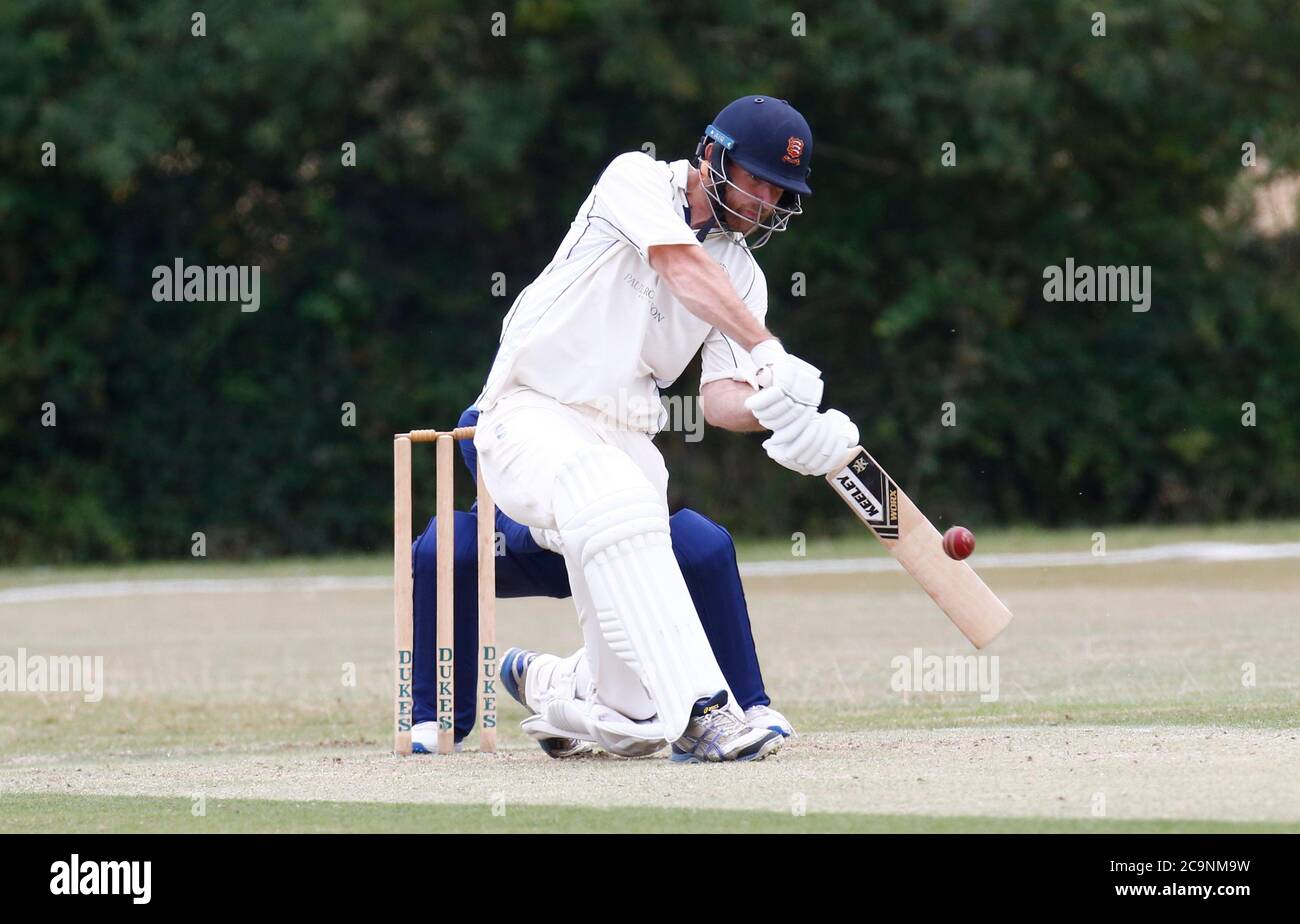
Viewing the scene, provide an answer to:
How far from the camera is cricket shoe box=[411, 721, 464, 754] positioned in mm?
5637

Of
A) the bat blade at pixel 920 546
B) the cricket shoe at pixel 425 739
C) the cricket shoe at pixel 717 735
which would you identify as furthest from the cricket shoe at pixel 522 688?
the bat blade at pixel 920 546

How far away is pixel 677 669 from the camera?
16.1ft

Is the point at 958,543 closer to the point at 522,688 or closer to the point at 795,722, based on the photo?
the point at 522,688

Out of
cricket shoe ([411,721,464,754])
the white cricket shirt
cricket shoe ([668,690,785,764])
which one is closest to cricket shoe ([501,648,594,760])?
cricket shoe ([411,721,464,754])

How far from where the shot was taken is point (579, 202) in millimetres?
17641

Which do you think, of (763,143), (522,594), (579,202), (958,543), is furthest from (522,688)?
(579,202)

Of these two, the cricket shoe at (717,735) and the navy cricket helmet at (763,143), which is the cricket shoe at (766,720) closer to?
the cricket shoe at (717,735)

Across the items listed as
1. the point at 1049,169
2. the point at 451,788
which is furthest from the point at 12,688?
the point at 1049,169

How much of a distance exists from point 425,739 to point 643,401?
116cm

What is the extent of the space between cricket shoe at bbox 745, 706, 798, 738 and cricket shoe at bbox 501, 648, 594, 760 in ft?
1.59

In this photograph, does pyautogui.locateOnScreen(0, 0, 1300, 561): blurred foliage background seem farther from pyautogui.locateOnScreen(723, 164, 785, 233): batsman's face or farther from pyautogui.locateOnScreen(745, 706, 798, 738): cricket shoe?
pyautogui.locateOnScreen(745, 706, 798, 738): cricket shoe

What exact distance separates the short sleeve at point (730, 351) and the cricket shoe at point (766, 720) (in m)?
0.89
